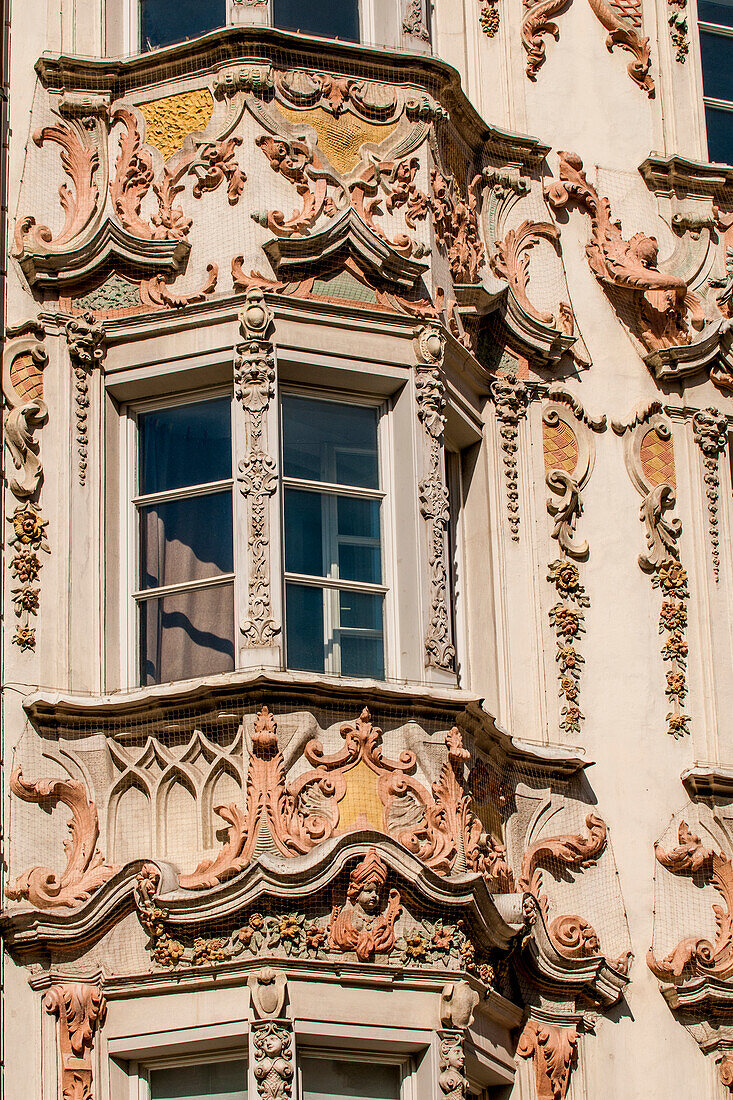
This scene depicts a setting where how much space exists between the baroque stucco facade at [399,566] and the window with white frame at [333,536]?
133 mm

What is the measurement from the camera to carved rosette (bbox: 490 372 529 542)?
15.7 m

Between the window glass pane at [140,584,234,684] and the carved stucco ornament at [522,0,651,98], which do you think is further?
the carved stucco ornament at [522,0,651,98]

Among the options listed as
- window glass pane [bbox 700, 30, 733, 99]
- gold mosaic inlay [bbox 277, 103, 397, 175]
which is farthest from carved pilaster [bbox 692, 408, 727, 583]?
gold mosaic inlay [bbox 277, 103, 397, 175]

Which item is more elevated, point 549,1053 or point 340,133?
point 340,133

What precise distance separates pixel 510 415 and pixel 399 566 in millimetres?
1817

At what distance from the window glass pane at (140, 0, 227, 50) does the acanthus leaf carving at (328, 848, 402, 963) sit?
5.70m

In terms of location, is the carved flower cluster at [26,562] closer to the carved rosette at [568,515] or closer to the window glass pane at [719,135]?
the carved rosette at [568,515]

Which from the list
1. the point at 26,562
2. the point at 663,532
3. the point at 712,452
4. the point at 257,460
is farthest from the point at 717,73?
the point at 26,562

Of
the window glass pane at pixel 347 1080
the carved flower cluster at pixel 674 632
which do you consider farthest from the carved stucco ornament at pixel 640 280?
the window glass pane at pixel 347 1080

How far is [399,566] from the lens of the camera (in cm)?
1460

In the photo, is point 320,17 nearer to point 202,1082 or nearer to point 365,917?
point 365,917

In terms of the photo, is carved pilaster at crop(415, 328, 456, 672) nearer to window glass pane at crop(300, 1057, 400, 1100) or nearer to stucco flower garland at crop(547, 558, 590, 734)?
stucco flower garland at crop(547, 558, 590, 734)

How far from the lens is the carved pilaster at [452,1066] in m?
13.2

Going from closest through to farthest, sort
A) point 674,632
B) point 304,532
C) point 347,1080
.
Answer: point 347,1080, point 304,532, point 674,632
